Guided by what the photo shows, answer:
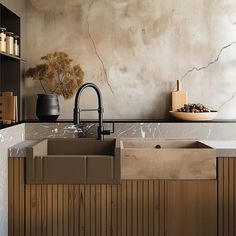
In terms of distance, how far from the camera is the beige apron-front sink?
7.75 ft

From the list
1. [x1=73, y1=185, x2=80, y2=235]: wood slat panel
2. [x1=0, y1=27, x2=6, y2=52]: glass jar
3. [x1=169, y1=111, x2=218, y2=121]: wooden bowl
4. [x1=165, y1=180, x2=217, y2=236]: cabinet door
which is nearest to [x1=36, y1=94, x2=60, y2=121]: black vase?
[x1=0, y1=27, x2=6, y2=52]: glass jar

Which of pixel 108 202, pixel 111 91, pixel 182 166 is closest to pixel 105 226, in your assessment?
pixel 108 202

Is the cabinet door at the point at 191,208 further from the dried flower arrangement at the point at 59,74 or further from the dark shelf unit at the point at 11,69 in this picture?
the dark shelf unit at the point at 11,69

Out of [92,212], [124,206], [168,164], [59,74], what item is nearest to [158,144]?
[168,164]

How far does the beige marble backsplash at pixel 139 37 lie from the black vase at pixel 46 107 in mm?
272

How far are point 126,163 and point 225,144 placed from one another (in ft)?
2.14

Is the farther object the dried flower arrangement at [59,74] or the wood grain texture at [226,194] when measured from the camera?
the dried flower arrangement at [59,74]

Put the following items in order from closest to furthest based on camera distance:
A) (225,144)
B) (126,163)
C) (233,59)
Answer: (126,163) → (225,144) → (233,59)

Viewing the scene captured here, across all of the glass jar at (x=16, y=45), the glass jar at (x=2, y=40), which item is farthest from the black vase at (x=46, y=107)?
the glass jar at (x=2, y=40)

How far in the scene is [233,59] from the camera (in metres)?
3.15

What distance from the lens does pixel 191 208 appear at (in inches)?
93.9

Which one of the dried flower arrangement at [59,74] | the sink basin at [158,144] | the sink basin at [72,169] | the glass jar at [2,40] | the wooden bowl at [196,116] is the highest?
the glass jar at [2,40]

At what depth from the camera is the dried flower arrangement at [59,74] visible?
316cm

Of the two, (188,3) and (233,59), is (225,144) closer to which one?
(233,59)
